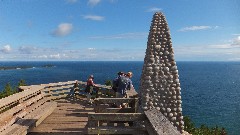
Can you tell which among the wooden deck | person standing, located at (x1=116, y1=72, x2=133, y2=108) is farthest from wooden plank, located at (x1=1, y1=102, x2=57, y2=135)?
person standing, located at (x1=116, y1=72, x2=133, y2=108)

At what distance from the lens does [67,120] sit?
36.7ft

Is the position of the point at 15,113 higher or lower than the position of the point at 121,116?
lower

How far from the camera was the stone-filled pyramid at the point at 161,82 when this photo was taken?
8.40 meters

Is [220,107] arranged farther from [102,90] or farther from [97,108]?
[97,108]

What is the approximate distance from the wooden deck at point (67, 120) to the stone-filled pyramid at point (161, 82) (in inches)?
94.0

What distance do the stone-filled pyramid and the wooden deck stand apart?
239 centimetres

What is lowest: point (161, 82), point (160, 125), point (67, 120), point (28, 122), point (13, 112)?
point (67, 120)

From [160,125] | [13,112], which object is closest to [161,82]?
[160,125]

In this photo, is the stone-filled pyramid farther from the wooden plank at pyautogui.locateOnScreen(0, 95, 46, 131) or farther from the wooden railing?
the wooden plank at pyautogui.locateOnScreen(0, 95, 46, 131)

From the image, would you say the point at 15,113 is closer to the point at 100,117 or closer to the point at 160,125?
the point at 100,117

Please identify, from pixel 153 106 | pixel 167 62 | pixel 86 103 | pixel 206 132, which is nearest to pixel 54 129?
pixel 153 106

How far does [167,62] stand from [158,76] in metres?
0.50

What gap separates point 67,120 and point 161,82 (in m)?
4.46

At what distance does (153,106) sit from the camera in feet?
27.5
